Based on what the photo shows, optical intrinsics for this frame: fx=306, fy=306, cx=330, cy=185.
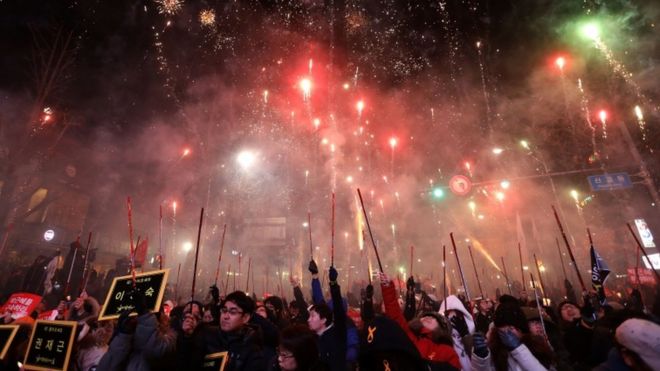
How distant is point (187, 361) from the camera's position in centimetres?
326

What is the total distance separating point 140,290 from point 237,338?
1224mm

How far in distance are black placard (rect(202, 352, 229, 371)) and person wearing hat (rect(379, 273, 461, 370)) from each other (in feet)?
6.09

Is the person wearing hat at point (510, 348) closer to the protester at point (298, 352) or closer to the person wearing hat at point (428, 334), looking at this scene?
the person wearing hat at point (428, 334)

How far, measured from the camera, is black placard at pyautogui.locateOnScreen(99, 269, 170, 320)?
11.2 ft

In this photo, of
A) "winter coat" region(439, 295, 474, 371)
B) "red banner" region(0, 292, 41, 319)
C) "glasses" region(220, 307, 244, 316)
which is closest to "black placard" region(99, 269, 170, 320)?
"glasses" region(220, 307, 244, 316)

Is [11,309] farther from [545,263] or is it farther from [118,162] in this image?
[545,263]

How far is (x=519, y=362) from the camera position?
2623 millimetres

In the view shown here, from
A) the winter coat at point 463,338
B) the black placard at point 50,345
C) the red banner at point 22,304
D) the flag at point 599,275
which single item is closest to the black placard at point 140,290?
the black placard at point 50,345

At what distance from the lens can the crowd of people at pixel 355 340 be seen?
2.12 metres

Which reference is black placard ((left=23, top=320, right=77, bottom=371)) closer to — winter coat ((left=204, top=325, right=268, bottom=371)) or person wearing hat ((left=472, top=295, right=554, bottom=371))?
winter coat ((left=204, top=325, right=268, bottom=371))

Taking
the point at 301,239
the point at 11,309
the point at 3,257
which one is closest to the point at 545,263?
the point at 301,239

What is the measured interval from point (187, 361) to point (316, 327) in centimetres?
145

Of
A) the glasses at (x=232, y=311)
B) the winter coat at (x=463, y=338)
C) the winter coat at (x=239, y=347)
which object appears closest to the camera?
the winter coat at (x=239, y=347)

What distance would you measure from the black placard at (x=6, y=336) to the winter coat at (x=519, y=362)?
17.4ft
